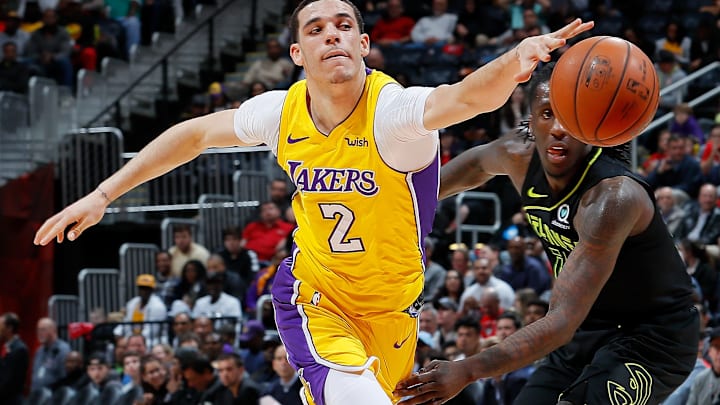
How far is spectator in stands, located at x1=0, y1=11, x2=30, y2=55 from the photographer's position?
802 inches

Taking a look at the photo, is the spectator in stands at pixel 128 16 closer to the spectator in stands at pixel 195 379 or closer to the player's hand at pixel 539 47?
the spectator in stands at pixel 195 379

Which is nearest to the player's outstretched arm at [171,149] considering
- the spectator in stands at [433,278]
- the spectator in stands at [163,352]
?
the spectator in stands at [163,352]

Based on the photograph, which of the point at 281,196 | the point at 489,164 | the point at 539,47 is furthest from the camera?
the point at 281,196

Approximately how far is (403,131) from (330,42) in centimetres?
63

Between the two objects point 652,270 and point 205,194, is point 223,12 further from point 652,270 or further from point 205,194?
point 652,270

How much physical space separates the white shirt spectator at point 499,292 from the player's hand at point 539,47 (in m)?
8.09

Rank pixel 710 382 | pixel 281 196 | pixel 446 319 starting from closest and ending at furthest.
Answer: pixel 710 382 < pixel 446 319 < pixel 281 196

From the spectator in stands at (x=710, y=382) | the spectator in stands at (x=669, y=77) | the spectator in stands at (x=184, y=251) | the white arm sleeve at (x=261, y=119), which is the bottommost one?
the spectator in stands at (x=710, y=382)

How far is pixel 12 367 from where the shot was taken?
1452 centimetres

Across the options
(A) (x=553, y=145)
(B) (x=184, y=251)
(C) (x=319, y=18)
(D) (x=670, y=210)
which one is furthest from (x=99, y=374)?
(A) (x=553, y=145)

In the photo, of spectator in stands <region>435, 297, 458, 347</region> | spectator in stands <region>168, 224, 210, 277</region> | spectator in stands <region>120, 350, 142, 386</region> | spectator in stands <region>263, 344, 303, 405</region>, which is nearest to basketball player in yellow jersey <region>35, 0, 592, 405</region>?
spectator in stands <region>263, 344, 303, 405</region>

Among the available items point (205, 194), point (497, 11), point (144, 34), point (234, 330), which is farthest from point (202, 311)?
point (144, 34)

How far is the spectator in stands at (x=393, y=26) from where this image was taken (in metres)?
19.1

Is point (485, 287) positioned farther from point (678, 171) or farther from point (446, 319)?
point (678, 171)
